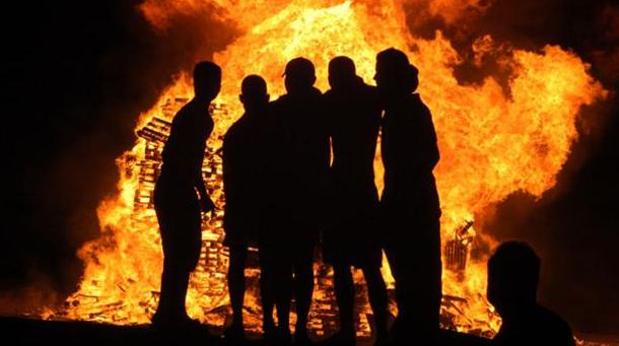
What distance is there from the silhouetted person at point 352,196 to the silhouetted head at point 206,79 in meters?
1.20

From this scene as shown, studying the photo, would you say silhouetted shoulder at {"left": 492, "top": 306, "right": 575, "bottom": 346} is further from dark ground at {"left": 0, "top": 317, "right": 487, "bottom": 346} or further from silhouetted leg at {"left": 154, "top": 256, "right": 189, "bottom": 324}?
silhouetted leg at {"left": 154, "top": 256, "right": 189, "bottom": 324}

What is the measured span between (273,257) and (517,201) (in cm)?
871

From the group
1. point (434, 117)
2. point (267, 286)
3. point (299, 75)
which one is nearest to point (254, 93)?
point (299, 75)

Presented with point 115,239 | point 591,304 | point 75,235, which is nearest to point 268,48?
point 115,239

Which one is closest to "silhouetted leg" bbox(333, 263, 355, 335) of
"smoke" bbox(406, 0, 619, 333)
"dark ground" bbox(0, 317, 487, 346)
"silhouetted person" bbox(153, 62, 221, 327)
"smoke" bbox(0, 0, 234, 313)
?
"dark ground" bbox(0, 317, 487, 346)

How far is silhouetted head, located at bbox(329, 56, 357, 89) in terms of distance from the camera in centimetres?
623

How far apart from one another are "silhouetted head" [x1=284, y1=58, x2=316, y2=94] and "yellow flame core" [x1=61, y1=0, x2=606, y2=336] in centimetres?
504

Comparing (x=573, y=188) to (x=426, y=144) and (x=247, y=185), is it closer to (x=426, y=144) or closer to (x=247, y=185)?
(x=426, y=144)

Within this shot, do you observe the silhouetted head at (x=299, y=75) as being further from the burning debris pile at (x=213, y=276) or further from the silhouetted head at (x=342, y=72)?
the burning debris pile at (x=213, y=276)

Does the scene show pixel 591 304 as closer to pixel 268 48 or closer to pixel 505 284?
pixel 268 48

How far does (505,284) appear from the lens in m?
3.57

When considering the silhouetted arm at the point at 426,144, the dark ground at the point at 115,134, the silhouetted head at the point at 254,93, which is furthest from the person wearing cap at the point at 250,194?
the dark ground at the point at 115,134

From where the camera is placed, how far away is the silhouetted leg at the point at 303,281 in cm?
615

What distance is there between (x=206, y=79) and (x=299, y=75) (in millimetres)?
1037
